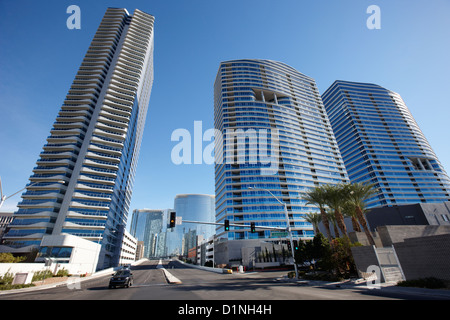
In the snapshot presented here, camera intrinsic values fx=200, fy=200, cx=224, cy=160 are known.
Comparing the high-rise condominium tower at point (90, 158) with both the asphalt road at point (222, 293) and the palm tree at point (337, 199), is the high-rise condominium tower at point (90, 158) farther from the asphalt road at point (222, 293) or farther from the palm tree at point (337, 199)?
the palm tree at point (337, 199)

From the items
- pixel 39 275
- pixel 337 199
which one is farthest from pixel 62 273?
pixel 337 199

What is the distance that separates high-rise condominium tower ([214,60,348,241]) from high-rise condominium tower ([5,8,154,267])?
3950 centimetres

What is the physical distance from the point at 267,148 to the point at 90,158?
6495cm

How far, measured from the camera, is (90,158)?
68.4 m

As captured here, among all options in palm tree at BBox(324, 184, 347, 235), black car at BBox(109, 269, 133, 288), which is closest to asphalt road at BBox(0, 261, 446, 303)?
black car at BBox(109, 269, 133, 288)

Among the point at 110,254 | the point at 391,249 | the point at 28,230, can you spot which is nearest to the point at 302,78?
the point at 391,249

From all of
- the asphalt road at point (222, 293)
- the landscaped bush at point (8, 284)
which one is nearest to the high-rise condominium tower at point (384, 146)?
the asphalt road at point (222, 293)

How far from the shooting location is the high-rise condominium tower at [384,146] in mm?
102625

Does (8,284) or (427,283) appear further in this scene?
(8,284)

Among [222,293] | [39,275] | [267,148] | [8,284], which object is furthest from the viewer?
[267,148]

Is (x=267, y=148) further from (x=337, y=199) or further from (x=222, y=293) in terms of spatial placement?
(x=222, y=293)

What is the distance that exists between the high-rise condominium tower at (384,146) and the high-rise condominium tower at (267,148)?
26.2 metres

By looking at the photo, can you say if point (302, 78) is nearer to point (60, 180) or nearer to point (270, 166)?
point (270, 166)

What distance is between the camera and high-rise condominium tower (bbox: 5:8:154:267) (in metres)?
59.2
